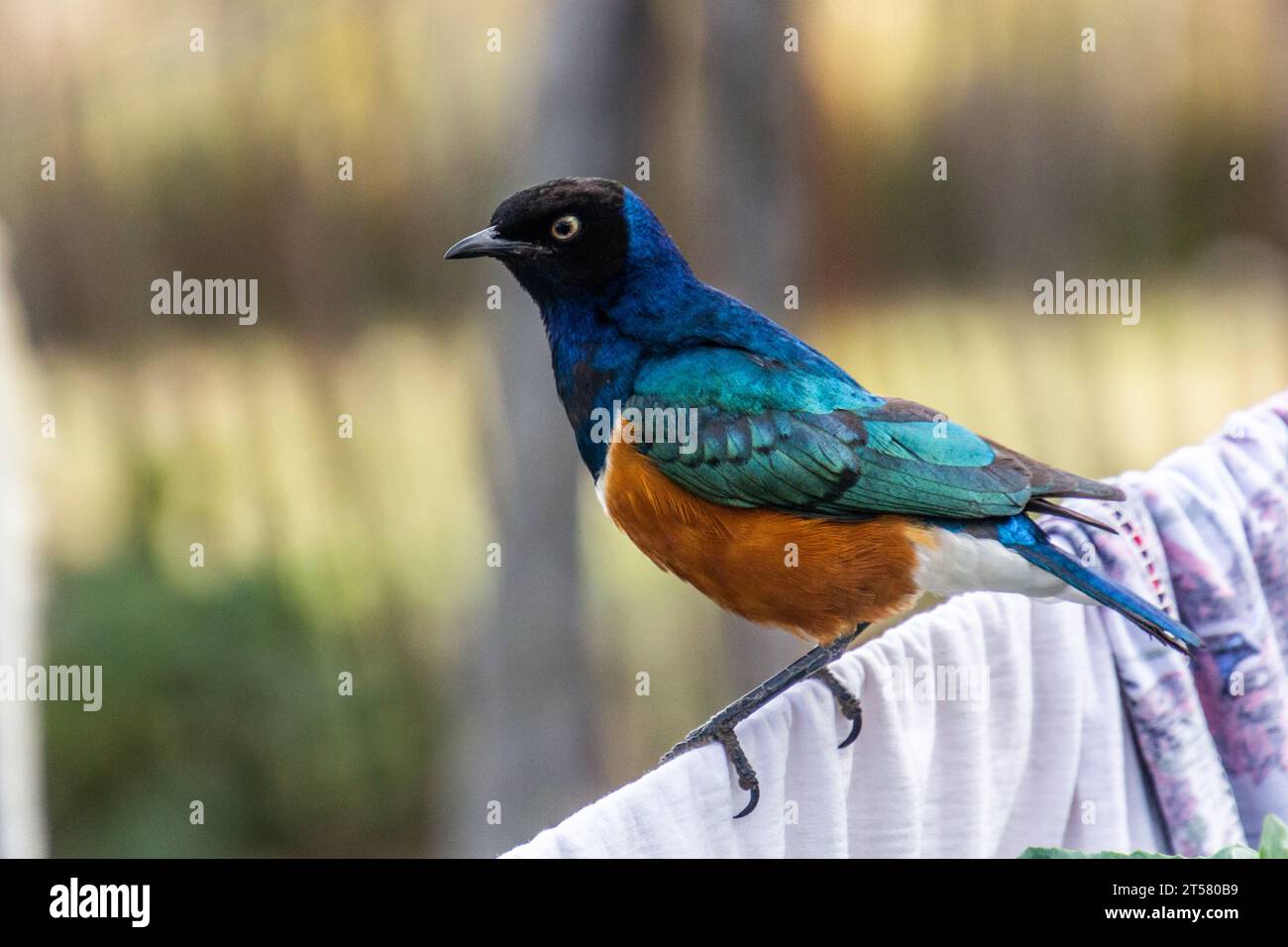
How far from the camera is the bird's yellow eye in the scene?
144cm

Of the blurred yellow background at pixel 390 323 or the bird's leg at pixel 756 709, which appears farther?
the blurred yellow background at pixel 390 323

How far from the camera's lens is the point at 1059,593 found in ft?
4.37

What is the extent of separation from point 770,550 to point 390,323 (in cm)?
262

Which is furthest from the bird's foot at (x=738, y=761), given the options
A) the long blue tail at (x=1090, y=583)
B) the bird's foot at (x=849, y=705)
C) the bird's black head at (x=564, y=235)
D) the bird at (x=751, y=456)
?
the bird's black head at (x=564, y=235)

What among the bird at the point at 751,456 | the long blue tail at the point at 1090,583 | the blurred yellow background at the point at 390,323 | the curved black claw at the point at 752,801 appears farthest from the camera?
the blurred yellow background at the point at 390,323

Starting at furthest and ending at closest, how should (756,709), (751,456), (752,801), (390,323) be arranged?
1. (390,323)
2. (751,456)
3. (756,709)
4. (752,801)

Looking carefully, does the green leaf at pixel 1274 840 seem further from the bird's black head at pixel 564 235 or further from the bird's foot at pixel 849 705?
the bird's black head at pixel 564 235

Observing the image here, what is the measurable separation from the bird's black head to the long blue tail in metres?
0.56

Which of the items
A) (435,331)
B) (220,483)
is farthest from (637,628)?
(220,483)

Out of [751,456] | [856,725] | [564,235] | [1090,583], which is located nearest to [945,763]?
[856,725]

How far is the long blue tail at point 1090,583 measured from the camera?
3.88ft

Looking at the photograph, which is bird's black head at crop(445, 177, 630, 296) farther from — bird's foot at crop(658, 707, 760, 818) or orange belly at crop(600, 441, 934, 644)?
bird's foot at crop(658, 707, 760, 818)

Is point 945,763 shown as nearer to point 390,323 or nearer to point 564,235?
point 564,235

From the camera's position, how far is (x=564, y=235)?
4.75 feet
